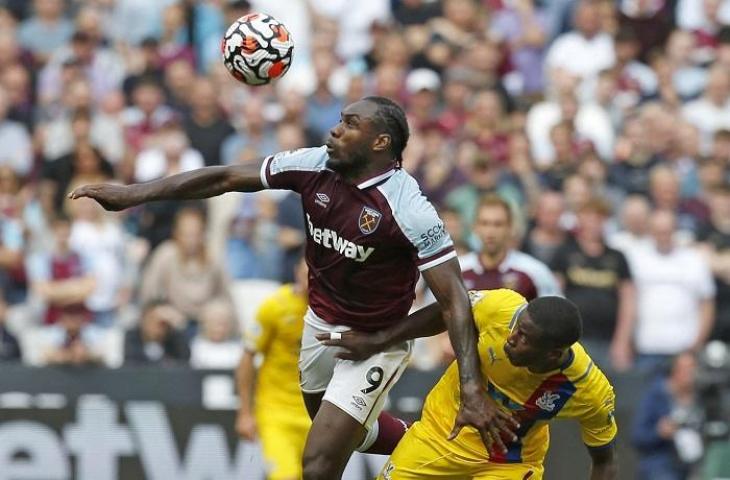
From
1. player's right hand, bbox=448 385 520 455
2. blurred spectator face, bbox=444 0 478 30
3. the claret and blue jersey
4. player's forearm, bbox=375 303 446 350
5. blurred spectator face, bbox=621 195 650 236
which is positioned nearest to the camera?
player's right hand, bbox=448 385 520 455

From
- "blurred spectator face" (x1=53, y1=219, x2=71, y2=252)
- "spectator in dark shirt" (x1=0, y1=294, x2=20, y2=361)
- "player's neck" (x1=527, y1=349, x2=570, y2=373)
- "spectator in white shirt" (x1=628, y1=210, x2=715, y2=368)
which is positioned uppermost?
"player's neck" (x1=527, y1=349, x2=570, y2=373)

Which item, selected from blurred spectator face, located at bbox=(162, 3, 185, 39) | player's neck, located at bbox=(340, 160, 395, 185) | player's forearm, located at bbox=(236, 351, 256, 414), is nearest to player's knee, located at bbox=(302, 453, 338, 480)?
player's neck, located at bbox=(340, 160, 395, 185)

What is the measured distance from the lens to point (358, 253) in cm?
833

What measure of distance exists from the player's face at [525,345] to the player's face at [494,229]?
9.89ft

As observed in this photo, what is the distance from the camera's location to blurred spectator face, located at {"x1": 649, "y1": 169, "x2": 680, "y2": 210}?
14.6m

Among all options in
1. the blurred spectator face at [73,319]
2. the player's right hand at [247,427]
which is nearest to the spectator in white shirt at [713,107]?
the blurred spectator face at [73,319]

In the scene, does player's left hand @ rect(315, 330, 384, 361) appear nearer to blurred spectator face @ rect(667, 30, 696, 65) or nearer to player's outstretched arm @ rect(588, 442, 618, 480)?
player's outstretched arm @ rect(588, 442, 618, 480)

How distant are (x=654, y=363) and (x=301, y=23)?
5585 millimetres

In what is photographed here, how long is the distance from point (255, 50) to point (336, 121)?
23.3 feet

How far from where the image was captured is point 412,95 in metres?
Result: 15.8

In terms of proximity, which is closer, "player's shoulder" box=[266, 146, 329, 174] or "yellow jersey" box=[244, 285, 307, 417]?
"player's shoulder" box=[266, 146, 329, 174]

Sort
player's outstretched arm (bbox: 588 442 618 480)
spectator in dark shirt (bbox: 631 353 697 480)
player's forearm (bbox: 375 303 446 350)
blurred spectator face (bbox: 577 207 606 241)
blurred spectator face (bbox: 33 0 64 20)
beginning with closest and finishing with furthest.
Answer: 1. player's outstretched arm (bbox: 588 442 618 480)
2. player's forearm (bbox: 375 303 446 350)
3. spectator in dark shirt (bbox: 631 353 697 480)
4. blurred spectator face (bbox: 577 207 606 241)
5. blurred spectator face (bbox: 33 0 64 20)

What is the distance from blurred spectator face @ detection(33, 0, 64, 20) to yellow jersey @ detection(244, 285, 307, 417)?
22.6 ft

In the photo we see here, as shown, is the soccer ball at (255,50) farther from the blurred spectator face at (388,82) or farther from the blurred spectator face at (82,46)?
the blurred spectator face at (82,46)
